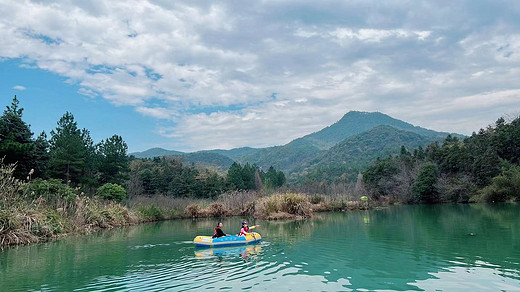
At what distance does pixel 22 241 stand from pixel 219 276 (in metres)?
11.3

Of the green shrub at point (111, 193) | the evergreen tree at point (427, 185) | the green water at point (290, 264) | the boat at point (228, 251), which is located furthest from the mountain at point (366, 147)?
the green water at point (290, 264)

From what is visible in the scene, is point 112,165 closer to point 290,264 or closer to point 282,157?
point 290,264

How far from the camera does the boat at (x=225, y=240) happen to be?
1419 centimetres

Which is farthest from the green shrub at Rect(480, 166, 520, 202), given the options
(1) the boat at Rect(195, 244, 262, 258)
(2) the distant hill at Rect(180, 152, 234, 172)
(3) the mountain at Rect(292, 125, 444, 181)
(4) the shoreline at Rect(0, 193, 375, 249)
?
(2) the distant hill at Rect(180, 152, 234, 172)

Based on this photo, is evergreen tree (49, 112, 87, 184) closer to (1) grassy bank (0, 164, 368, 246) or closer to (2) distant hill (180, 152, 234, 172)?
(1) grassy bank (0, 164, 368, 246)

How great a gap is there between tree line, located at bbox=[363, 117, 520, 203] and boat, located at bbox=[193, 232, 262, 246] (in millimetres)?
31174

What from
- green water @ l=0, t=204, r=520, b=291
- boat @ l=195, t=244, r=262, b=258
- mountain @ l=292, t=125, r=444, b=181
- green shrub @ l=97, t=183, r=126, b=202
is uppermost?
mountain @ l=292, t=125, r=444, b=181

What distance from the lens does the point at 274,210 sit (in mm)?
27297

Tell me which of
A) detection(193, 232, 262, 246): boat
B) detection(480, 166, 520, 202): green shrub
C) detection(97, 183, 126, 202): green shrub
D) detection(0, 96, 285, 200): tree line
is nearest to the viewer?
detection(193, 232, 262, 246): boat

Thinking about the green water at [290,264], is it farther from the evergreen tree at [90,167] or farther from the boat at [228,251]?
the evergreen tree at [90,167]

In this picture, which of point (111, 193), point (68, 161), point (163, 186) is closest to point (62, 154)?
point (68, 161)

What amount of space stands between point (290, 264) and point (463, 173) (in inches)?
1544

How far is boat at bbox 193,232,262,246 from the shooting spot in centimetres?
1419

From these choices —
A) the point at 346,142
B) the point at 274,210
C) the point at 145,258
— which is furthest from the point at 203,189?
the point at 346,142
